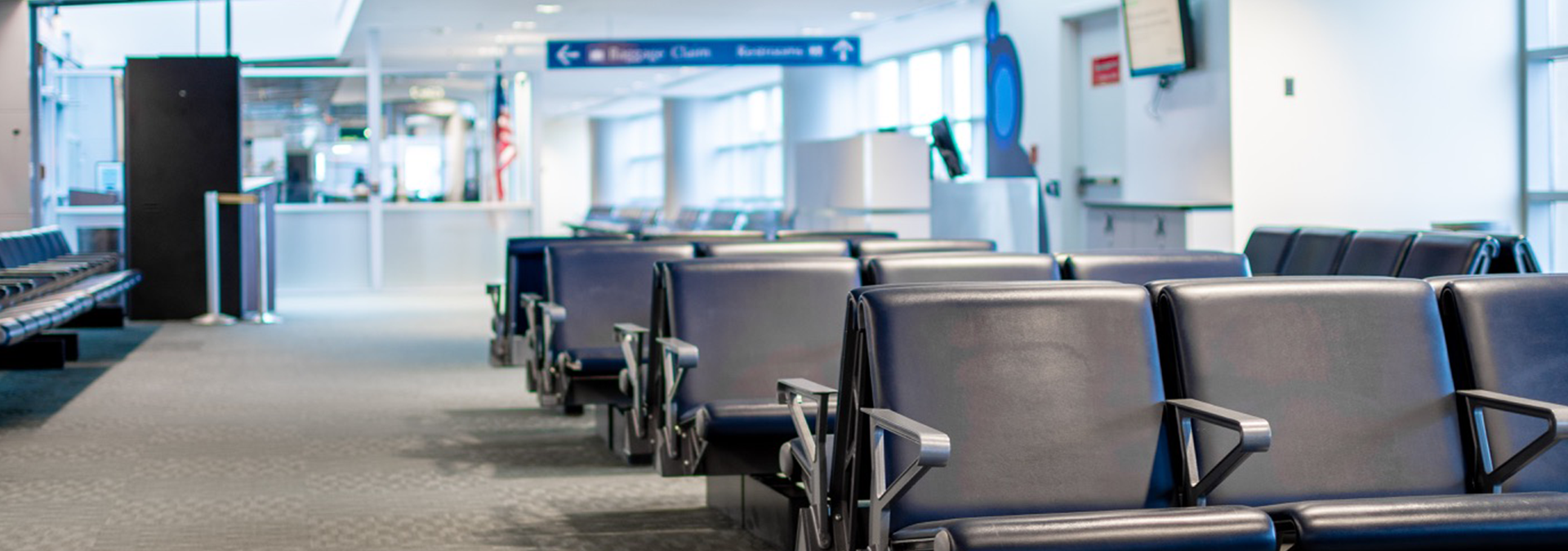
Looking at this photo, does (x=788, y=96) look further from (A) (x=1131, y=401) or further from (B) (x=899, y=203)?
(A) (x=1131, y=401)

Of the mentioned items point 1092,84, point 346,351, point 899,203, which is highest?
point 1092,84

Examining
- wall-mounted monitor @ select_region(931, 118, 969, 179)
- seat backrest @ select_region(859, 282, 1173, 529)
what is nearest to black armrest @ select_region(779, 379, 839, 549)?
seat backrest @ select_region(859, 282, 1173, 529)

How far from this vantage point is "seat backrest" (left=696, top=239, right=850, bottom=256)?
14.3 ft

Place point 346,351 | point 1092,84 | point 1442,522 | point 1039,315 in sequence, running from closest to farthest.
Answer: point 1442,522, point 1039,315, point 346,351, point 1092,84

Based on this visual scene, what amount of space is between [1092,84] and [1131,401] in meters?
8.02

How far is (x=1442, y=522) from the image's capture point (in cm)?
222

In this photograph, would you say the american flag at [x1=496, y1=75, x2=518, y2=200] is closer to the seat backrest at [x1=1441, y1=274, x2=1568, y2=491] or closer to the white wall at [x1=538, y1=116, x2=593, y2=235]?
the seat backrest at [x1=1441, y1=274, x2=1568, y2=491]

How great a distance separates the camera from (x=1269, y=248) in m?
5.28

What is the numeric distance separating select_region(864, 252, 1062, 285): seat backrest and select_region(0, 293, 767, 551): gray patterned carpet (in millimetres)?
752

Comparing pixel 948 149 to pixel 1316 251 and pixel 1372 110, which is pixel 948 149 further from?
pixel 1316 251

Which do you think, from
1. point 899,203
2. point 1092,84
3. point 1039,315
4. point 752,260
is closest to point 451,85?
point 899,203

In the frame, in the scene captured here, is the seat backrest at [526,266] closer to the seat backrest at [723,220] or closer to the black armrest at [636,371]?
the black armrest at [636,371]

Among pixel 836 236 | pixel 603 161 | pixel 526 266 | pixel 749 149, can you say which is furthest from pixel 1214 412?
pixel 603 161

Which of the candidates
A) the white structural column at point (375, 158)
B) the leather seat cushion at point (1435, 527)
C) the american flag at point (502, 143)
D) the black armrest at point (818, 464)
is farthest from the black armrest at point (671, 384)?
the american flag at point (502, 143)
